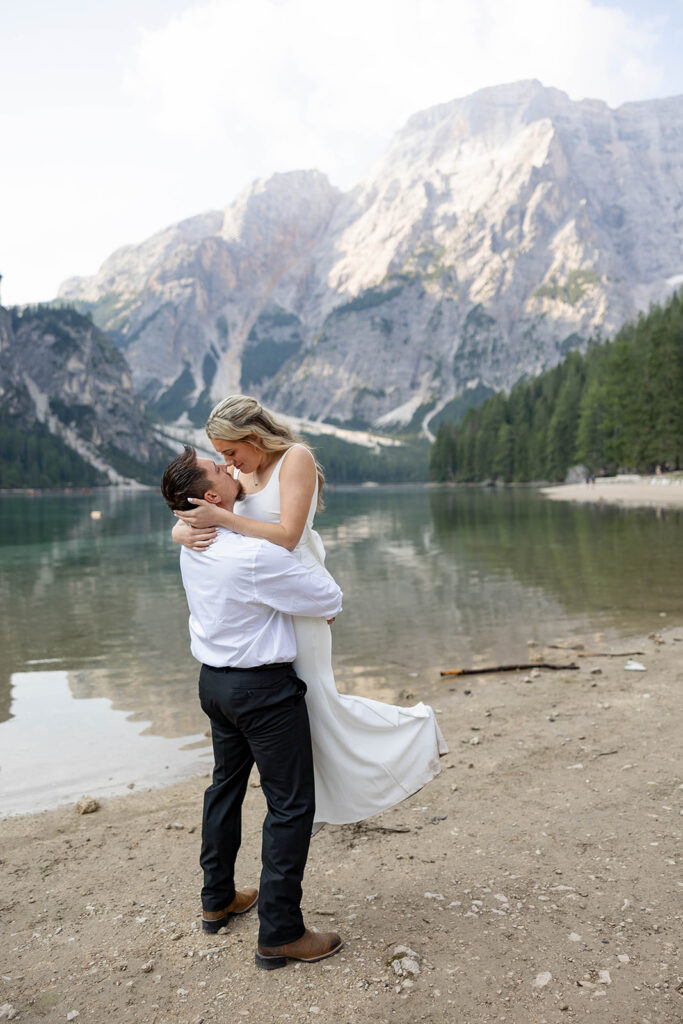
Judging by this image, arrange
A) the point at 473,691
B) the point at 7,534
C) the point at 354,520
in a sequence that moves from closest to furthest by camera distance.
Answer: the point at 473,691 → the point at 7,534 → the point at 354,520

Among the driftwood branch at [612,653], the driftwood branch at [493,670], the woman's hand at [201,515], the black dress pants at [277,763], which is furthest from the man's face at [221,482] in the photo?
the driftwood branch at [612,653]

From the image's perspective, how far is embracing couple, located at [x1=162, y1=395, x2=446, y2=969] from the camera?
163 inches

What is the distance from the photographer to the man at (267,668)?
13.5ft

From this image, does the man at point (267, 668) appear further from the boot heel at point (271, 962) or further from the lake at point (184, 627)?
the lake at point (184, 627)

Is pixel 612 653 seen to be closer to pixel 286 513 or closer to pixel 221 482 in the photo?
pixel 286 513

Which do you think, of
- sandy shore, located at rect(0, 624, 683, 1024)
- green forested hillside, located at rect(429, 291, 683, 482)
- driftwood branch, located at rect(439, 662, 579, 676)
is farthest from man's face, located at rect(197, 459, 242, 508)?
green forested hillside, located at rect(429, 291, 683, 482)

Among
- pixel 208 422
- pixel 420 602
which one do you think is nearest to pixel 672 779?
pixel 208 422

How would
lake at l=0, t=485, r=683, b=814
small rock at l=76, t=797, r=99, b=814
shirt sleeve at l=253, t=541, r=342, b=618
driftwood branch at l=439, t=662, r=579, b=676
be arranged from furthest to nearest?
driftwood branch at l=439, t=662, r=579, b=676, lake at l=0, t=485, r=683, b=814, small rock at l=76, t=797, r=99, b=814, shirt sleeve at l=253, t=541, r=342, b=618

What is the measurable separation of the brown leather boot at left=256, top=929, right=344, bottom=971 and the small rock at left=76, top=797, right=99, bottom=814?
3716 millimetres

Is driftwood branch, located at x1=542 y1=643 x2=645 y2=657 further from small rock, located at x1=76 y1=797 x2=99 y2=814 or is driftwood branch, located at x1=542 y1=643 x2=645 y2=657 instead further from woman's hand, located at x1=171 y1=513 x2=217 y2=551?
woman's hand, located at x1=171 y1=513 x2=217 y2=551

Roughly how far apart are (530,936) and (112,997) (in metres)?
2.52

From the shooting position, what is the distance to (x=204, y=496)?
4.30m

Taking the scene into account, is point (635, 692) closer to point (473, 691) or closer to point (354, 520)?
point (473, 691)

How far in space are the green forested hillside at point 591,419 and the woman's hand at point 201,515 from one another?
9162cm
